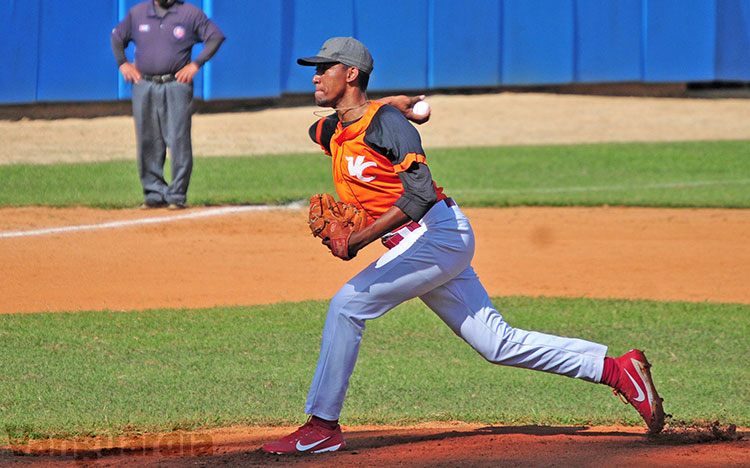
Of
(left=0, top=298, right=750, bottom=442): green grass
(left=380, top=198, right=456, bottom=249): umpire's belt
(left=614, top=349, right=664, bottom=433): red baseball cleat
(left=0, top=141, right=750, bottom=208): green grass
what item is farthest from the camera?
(left=0, top=141, right=750, bottom=208): green grass

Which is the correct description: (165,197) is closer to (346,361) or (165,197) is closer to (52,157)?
(52,157)

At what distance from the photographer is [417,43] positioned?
19266mm

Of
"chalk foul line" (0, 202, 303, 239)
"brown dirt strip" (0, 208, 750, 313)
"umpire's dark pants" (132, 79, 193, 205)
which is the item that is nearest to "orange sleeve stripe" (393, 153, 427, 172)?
"brown dirt strip" (0, 208, 750, 313)

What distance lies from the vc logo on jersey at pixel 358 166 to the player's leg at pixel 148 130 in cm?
677

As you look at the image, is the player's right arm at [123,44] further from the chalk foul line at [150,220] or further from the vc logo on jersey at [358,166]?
the vc logo on jersey at [358,166]

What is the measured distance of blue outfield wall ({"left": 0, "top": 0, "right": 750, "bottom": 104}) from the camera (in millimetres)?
16906

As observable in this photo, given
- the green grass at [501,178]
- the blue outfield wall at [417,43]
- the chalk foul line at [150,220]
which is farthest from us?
the blue outfield wall at [417,43]

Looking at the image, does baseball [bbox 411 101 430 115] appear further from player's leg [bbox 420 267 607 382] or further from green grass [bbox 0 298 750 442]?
green grass [bbox 0 298 750 442]

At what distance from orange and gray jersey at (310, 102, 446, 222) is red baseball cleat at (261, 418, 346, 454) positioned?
92 centimetres

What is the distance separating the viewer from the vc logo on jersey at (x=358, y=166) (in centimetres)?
425

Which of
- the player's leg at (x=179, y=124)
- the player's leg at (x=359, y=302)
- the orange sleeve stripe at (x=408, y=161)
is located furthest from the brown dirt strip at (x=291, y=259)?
the orange sleeve stripe at (x=408, y=161)

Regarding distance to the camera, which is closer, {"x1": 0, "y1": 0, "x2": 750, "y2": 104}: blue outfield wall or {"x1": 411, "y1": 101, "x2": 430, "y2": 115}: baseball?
{"x1": 411, "y1": 101, "x2": 430, "y2": 115}: baseball

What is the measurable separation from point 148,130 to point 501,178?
5.53 m

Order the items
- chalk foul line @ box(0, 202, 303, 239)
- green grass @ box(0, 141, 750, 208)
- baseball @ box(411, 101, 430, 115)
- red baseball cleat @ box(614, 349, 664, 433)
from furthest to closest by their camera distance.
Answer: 1. green grass @ box(0, 141, 750, 208)
2. chalk foul line @ box(0, 202, 303, 239)
3. baseball @ box(411, 101, 430, 115)
4. red baseball cleat @ box(614, 349, 664, 433)
